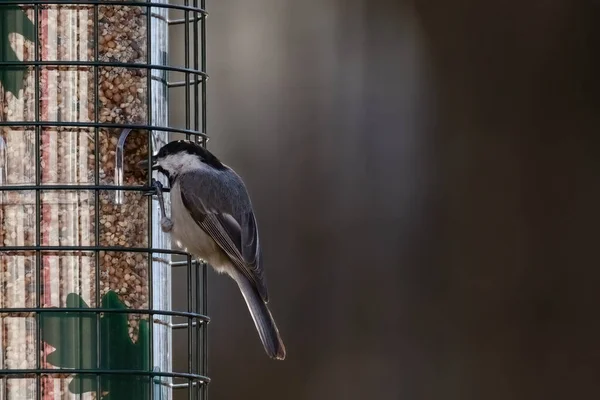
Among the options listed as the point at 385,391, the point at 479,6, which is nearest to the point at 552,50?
the point at 479,6

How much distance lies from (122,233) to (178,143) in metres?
0.48

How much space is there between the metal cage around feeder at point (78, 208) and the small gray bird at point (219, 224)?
241 mm

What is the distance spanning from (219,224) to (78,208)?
888mm

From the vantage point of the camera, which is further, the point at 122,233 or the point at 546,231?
the point at 546,231

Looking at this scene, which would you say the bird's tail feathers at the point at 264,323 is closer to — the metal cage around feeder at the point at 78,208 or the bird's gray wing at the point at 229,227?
the bird's gray wing at the point at 229,227

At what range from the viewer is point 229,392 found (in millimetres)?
14633

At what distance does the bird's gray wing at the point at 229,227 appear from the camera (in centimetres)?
830

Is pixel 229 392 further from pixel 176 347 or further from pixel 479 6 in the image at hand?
pixel 479 6

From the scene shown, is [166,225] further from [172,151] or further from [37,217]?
[37,217]

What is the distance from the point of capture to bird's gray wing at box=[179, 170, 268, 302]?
27.2 ft

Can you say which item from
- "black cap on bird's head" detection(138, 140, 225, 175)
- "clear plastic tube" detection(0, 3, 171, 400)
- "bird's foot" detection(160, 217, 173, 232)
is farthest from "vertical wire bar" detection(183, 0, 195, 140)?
"bird's foot" detection(160, 217, 173, 232)

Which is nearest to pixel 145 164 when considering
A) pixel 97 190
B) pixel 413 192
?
pixel 97 190

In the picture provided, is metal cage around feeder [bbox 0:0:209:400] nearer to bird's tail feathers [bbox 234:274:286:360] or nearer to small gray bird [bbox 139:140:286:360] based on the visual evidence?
small gray bird [bbox 139:140:286:360]

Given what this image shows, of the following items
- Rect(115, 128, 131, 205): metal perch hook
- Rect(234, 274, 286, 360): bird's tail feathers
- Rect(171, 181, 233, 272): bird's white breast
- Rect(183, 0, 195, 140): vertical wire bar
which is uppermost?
Rect(183, 0, 195, 140): vertical wire bar
